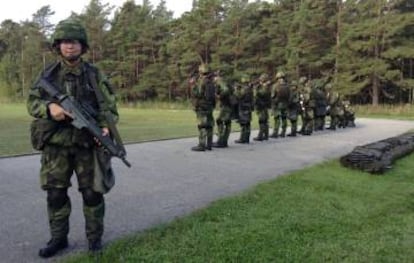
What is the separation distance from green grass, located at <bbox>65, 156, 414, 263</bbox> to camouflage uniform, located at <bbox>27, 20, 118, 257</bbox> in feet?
1.02

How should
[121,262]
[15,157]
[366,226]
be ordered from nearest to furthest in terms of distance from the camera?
[121,262], [366,226], [15,157]

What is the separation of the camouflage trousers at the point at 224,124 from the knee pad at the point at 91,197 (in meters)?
8.05

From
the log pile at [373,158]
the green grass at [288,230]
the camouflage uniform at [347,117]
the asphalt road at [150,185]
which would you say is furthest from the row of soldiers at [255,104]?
the green grass at [288,230]

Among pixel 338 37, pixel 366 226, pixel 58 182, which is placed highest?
pixel 338 37

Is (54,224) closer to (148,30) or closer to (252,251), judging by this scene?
(252,251)

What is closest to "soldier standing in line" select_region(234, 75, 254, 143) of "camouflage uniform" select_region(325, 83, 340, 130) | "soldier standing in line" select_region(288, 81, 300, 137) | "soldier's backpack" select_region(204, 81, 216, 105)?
"soldier's backpack" select_region(204, 81, 216, 105)

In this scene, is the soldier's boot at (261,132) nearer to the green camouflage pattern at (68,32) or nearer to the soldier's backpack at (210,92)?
the soldier's backpack at (210,92)

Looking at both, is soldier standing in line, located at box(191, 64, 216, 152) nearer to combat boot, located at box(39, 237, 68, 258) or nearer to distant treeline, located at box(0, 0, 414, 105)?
combat boot, located at box(39, 237, 68, 258)

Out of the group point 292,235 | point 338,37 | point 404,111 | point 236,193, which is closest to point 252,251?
point 292,235

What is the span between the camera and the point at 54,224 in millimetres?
4344

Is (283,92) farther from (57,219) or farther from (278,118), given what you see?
(57,219)

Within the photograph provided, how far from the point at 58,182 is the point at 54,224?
389 mm

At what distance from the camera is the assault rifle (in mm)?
4051

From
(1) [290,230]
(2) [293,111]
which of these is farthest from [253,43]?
(1) [290,230]
